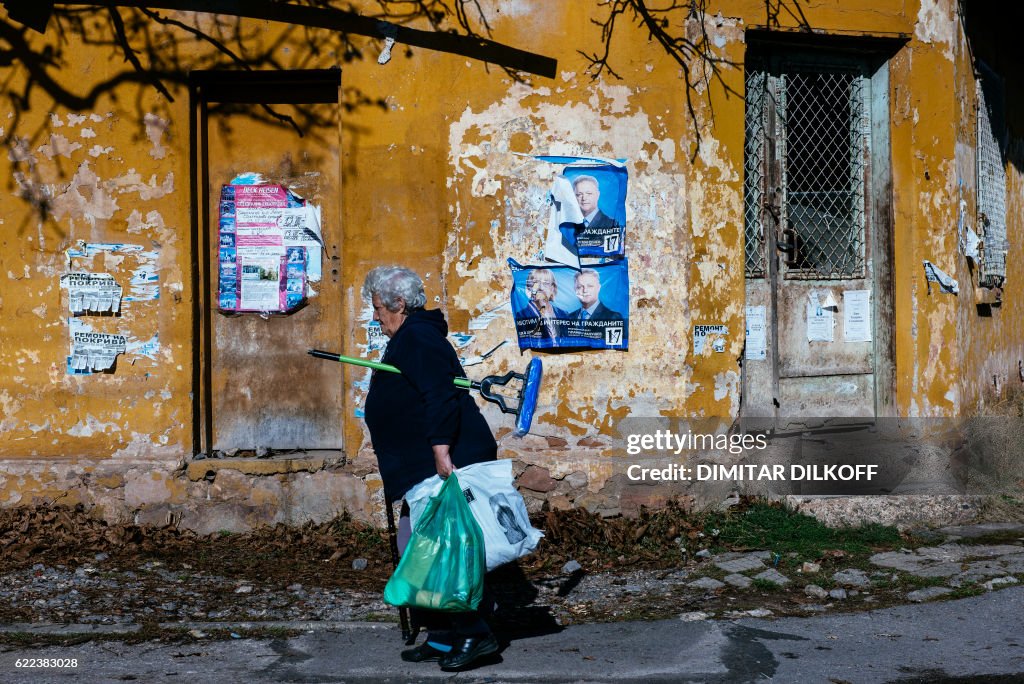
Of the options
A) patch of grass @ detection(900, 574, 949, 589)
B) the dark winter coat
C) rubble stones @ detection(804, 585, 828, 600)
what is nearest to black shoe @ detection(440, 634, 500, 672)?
the dark winter coat

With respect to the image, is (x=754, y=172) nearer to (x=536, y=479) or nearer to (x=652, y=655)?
(x=536, y=479)

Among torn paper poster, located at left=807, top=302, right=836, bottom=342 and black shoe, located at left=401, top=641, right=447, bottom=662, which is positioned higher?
torn paper poster, located at left=807, top=302, right=836, bottom=342

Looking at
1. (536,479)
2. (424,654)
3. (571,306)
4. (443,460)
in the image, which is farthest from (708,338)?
(424,654)

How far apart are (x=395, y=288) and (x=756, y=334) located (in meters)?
3.44

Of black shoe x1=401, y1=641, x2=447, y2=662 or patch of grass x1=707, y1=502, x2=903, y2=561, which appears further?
patch of grass x1=707, y1=502, x2=903, y2=561

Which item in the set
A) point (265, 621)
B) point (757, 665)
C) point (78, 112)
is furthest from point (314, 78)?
point (757, 665)

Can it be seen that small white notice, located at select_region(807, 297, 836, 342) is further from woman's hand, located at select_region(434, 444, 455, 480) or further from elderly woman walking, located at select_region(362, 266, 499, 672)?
woman's hand, located at select_region(434, 444, 455, 480)

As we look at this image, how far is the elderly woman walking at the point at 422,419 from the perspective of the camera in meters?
Result: 4.06

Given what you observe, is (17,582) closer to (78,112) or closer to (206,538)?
(206,538)

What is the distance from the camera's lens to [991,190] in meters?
7.92

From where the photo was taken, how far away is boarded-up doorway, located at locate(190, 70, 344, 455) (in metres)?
6.53

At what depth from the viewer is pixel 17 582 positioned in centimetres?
535

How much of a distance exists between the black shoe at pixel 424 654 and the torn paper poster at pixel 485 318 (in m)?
2.52

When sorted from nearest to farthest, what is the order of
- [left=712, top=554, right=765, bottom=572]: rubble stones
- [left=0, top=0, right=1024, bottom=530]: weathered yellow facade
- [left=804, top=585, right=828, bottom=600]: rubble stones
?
[left=804, top=585, right=828, bottom=600]: rubble stones, [left=712, top=554, right=765, bottom=572]: rubble stones, [left=0, top=0, right=1024, bottom=530]: weathered yellow facade
